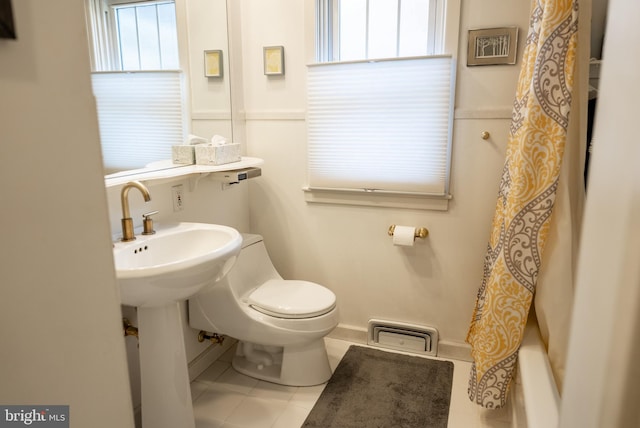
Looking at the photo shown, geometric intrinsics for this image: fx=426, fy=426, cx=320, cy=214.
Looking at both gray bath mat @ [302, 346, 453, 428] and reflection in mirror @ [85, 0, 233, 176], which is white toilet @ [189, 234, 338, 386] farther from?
reflection in mirror @ [85, 0, 233, 176]

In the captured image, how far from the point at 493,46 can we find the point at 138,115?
1.61 meters

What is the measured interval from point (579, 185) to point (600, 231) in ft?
4.34

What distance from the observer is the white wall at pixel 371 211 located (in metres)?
2.01

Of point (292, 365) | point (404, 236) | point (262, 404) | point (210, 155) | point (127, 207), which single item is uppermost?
point (210, 155)

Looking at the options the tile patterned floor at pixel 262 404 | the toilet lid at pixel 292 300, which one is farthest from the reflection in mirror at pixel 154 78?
the tile patterned floor at pixel 262 404

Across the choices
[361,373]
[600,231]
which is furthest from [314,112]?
[600,231]

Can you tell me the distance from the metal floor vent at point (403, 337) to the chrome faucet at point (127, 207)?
1421 millimetres

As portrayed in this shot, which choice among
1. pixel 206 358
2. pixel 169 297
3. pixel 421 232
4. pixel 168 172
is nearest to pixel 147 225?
pixel 168 172

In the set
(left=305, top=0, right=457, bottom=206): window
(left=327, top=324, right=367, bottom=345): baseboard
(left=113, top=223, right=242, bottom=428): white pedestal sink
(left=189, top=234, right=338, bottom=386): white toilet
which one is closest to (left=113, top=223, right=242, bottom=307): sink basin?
(left=113, top=223, right=242, bottom=428): white pedestal sink

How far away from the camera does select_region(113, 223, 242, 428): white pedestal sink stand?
4.37ft

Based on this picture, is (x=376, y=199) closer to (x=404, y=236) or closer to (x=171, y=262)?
(x=404, y=236)

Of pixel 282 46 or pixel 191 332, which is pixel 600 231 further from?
pixel 282 46

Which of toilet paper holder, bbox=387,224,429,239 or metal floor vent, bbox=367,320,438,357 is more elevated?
toilet paper holder, bbox=387,224,429,239

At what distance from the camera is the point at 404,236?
7.04ft
